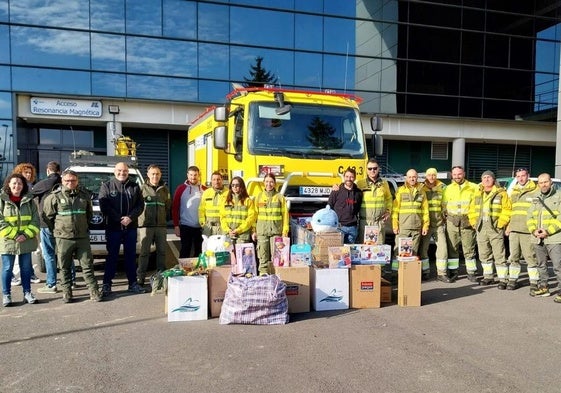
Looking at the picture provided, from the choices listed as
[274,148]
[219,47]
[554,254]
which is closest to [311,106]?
[274,148]

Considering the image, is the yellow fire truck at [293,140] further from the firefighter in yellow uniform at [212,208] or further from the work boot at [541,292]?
the work boot at [541,292]

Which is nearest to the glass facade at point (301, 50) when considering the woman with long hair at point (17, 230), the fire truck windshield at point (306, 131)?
the fire truck windshield at point (306, 131)

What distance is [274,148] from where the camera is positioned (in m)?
7.12

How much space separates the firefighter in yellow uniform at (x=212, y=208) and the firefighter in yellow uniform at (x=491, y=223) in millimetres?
4131

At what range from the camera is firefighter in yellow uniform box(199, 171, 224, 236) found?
6930mm

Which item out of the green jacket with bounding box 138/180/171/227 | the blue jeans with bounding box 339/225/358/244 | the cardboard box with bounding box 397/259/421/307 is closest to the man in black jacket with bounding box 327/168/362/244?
the blue jeans with bounding box 339/225/358/244

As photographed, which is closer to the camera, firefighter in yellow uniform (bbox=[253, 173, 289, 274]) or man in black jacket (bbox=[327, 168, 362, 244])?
firefighter in yellow uniform (bbox=[253, 173, 289, 274])

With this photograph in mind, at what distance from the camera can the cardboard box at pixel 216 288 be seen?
17.8ft

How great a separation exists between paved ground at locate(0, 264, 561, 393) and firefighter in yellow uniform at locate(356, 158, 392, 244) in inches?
62.4

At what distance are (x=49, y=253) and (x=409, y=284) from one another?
17.2 feet

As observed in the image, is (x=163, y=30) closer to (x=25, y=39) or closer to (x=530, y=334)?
(x=25, y=39)

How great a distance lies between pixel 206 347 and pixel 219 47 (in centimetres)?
1354

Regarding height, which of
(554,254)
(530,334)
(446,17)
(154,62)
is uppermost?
(446,17)

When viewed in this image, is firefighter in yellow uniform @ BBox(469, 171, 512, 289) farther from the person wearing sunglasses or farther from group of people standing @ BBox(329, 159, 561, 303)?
the person wearing sunglasses
